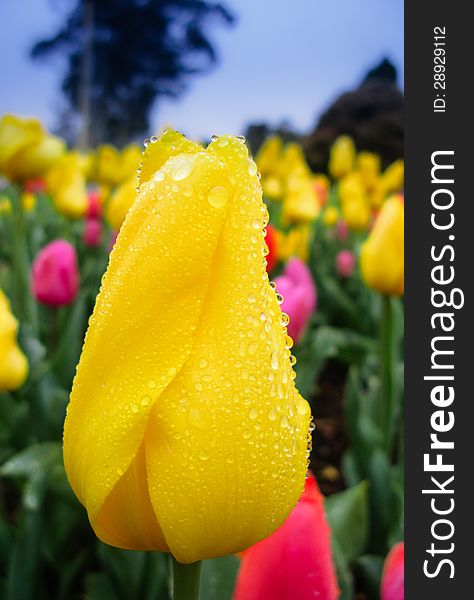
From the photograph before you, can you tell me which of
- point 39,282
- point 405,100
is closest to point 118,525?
point 405,100

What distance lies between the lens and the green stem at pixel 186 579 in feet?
1.00

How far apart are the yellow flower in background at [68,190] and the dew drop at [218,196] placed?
5.26 feet

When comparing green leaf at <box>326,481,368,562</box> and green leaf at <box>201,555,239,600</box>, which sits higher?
green leaf at <box>326,481,368,562</box>

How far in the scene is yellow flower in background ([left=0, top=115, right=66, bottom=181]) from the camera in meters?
1.33

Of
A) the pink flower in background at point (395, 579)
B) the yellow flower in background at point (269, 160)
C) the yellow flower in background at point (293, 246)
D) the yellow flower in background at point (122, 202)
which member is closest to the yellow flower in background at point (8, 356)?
the pink flower in background at point (395, 579)

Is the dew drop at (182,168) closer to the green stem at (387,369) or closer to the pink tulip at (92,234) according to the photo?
the green stem at (387,369)

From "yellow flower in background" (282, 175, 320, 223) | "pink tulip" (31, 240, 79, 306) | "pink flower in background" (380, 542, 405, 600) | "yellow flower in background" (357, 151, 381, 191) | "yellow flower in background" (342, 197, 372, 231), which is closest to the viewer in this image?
"pink flower in background" (380, 542, 405, 600)

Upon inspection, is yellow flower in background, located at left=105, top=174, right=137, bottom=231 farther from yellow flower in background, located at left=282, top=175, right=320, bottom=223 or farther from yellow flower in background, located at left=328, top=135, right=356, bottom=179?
yellow flower in background, located at left=328, top=135, right=356, bottom=179

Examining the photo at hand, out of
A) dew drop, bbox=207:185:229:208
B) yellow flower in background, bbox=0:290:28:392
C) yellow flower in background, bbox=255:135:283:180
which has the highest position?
yellow flower in background, bbox=255:135:283:180

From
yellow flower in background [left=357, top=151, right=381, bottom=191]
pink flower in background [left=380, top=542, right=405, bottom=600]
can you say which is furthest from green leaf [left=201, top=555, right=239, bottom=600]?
yellow flower in background [left=357, top=151, right=381, bottom=191]

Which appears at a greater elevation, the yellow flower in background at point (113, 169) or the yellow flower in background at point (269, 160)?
the yellow flower in background at point (269, 160)

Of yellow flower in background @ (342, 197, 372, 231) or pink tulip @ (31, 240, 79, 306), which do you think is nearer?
pink tulip @ (31, 240, 79, 306)

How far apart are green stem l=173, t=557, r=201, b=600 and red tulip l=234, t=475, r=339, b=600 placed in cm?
7

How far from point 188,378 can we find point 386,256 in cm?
76
